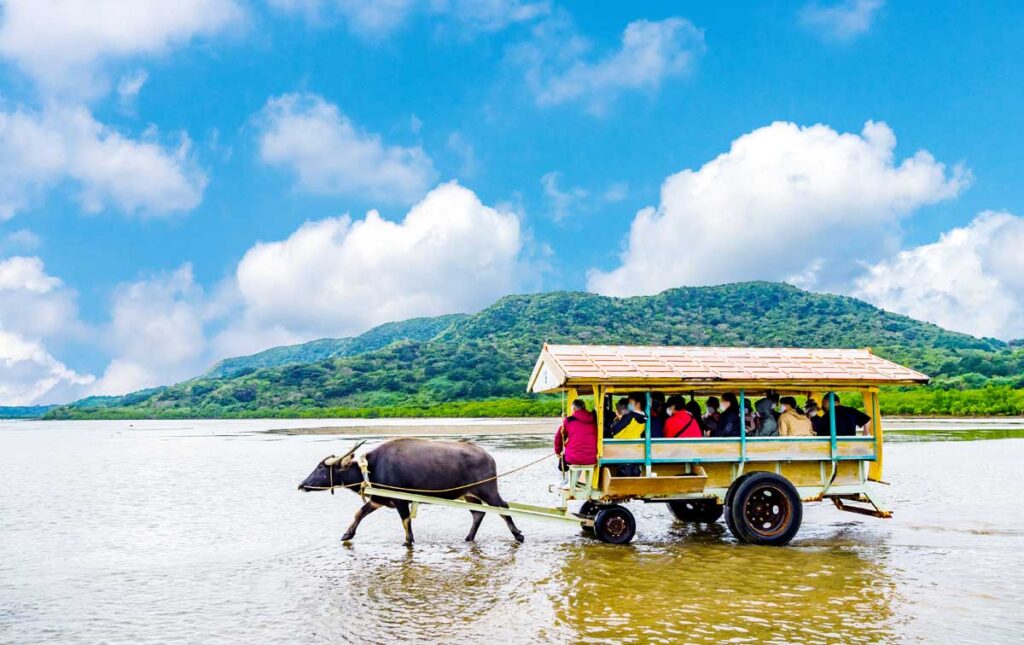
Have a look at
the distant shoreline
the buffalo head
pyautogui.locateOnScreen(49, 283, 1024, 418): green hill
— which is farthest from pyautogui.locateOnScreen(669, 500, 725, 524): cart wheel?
pyautogui.locateOnScreen(49, 283, 1024, 418): green hill

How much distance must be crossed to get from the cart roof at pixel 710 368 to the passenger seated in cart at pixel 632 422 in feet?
1.44

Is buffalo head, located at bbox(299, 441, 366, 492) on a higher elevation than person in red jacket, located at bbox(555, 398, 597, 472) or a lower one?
lower

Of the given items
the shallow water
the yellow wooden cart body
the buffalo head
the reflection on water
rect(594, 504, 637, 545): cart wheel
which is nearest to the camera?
the reflection on water

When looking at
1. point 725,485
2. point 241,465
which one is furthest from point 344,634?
point 241,465

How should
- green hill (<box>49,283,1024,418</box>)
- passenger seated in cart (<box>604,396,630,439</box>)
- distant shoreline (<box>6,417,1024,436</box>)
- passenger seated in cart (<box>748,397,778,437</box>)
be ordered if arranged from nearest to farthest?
passenger seated in cart (<box>604,396,630,439</box>), passenger seated in cart (<box>748,397,778,437</box>), distant shoreline (<box>6,417,1024,436</box>), green hill (<box>49,283,1024,418</box>)

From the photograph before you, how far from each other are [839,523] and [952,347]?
6253 inches

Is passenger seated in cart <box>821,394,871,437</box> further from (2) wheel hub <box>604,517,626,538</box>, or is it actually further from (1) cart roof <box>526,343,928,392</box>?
(2) wheel hub <box>604,517,626,538</box>

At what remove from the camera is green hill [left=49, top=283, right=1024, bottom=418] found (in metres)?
101

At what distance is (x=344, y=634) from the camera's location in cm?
745

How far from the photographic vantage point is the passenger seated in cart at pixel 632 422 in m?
11.5

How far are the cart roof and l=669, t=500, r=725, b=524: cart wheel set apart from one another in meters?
2.91

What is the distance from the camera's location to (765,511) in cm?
1160

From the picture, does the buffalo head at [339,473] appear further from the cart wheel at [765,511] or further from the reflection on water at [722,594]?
the cart wheel at [765,511]

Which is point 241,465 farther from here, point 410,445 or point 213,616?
point 213,616
